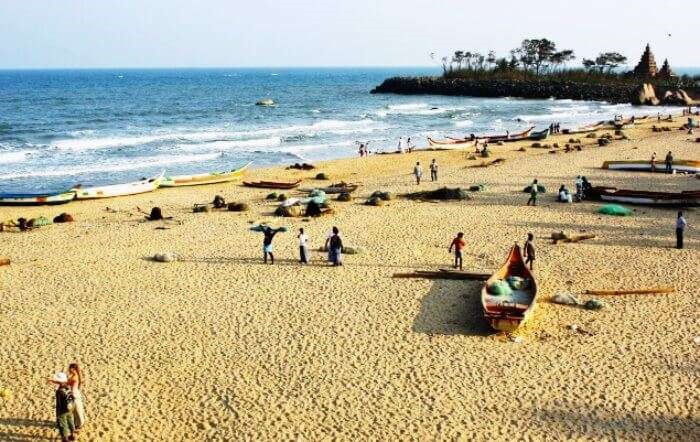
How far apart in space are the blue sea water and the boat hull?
412cm

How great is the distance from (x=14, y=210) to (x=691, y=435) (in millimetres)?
25963

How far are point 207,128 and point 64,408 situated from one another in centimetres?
5076

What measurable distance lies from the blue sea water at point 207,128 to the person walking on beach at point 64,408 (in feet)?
82.0

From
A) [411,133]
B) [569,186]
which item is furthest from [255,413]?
[411,133]

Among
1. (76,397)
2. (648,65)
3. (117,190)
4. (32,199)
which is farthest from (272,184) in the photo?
(648,65)

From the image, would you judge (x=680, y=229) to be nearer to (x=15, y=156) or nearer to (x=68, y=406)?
(x=68, y=406)

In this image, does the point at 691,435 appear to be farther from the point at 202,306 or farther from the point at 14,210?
the point at 14,210

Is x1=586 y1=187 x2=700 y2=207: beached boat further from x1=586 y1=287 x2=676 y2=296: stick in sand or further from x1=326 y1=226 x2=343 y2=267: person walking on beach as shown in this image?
x1=326 y1=226 x2=343 y2=267: person walking on beach

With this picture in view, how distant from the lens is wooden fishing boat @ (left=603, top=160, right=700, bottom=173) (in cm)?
3102

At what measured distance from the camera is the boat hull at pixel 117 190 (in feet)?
94.3

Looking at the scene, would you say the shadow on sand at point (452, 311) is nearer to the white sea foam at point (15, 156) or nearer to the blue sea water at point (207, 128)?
the blue sea water at point (207, 128)

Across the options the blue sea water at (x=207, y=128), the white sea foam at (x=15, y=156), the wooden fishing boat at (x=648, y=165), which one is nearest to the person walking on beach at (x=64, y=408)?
the blue sea water at (x=207, y=128)

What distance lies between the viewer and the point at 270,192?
98.4 ft

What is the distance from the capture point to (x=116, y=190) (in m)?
29.8
